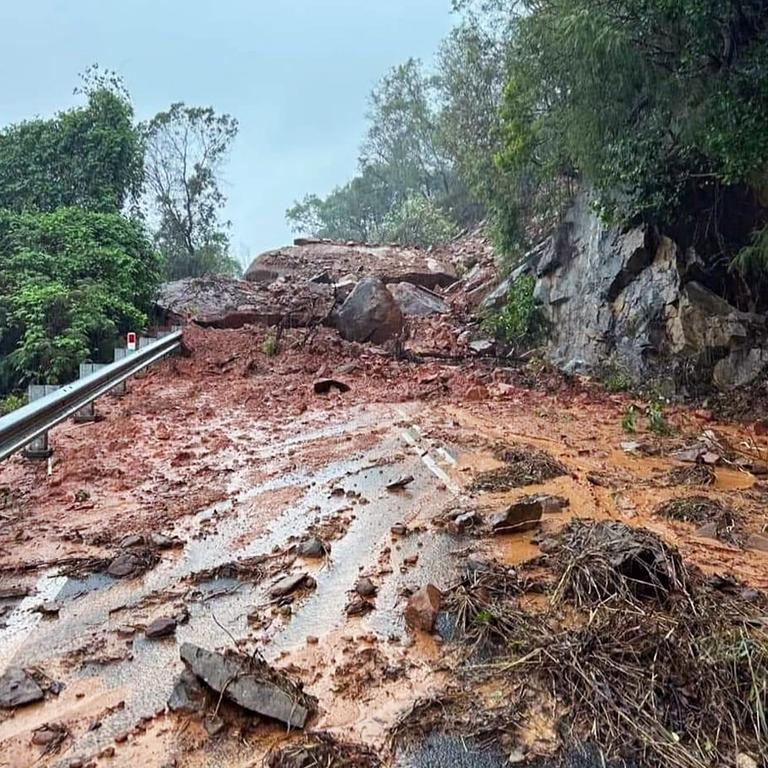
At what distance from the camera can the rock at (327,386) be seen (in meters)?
8.22

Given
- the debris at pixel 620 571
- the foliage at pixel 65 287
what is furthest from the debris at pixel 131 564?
the foliage at pixel 65 287

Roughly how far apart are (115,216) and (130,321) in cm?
353

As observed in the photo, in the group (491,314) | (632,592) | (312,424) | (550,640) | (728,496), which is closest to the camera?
(550,640)

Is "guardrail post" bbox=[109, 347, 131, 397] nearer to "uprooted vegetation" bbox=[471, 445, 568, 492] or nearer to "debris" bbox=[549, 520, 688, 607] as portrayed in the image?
"uprooted vegetation" bbox=[471, 445, 568, 492]

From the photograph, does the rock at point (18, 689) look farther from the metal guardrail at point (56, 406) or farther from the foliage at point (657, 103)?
the foliage at point (657, 103)

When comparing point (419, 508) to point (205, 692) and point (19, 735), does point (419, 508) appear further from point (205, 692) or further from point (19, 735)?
point (19, 735)

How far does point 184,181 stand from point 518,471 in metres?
25.5

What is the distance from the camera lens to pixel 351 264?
2086 cm

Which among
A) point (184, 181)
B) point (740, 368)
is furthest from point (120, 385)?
point (184, 181)

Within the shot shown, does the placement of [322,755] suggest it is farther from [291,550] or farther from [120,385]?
[120,385]

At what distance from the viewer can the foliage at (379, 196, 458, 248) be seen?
27406mm

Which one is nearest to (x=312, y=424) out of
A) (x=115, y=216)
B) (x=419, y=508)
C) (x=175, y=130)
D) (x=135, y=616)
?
(x=419, y=508)

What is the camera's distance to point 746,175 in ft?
23.4

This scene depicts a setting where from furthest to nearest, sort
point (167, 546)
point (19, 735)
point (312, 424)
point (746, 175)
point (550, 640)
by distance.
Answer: point (746, 175) < point (312, 424) < point (167, 546) < point (550, 640) < point (19, 735)
